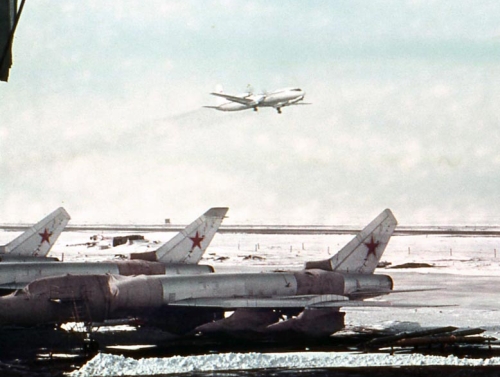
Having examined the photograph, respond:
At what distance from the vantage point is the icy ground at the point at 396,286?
2159 centimetres

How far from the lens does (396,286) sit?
A: 43.1 metres

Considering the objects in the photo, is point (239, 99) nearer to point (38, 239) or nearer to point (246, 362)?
point (38, 239)

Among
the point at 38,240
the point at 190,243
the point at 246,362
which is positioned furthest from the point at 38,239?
the point at 246,362

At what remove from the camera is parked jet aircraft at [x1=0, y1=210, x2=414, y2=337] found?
25750 millimetres

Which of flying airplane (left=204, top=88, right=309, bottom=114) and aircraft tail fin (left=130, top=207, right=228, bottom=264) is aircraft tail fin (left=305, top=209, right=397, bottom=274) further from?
flying airplane (left=204, top=88, right=309, bottom=114)

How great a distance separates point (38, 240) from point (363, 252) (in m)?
20.0

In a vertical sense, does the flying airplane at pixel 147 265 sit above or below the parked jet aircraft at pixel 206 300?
above

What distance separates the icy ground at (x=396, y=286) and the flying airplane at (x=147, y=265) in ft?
27.0

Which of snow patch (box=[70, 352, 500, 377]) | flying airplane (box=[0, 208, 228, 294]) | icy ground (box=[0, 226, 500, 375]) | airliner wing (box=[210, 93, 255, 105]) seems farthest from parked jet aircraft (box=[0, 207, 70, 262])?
airliner wing (box=[210, 93, 255, 105])

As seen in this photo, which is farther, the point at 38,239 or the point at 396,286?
the point at 396,286

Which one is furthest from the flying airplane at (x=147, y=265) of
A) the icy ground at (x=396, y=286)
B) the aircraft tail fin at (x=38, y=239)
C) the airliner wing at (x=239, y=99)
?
the airliner wing at (x=239, y=99)

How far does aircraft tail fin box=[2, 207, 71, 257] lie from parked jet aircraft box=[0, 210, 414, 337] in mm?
16480

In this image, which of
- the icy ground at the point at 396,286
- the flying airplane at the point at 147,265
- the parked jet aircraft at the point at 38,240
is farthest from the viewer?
the parked jet aircraft at the point at 38,240

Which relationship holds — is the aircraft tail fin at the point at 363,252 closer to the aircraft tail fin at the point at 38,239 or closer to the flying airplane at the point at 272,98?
the aircraft tail fin at the point at 38,239
